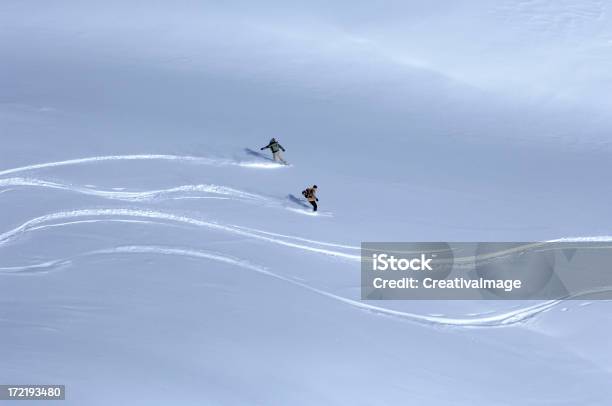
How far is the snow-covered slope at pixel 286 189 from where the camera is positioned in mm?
16359

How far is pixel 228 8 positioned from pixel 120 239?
15618 millimetres

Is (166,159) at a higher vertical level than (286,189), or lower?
higher

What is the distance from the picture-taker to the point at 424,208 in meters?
22.3

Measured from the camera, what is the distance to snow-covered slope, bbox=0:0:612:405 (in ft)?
53.7

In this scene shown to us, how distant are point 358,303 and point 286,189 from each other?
511 centimetres

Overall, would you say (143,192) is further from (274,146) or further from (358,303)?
(358,303)

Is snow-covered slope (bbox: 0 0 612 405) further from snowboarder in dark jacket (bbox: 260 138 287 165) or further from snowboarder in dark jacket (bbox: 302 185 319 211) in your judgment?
snowboarder in dark jacket (bbox: 302 185 319 211)

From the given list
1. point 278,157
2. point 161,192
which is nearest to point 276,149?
point 278,157

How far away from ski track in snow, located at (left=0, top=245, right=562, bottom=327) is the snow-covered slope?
0.17 feet

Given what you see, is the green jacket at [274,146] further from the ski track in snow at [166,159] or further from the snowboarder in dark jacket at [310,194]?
the snowboarder in dark jacket at [310,194]

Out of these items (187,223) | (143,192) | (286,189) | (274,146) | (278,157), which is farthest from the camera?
(278,157)

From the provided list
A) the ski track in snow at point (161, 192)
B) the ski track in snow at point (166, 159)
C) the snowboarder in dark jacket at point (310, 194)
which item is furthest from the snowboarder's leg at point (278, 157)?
the snowboarder in dark jacket at point (310, 194)

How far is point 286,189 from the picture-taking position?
2230cm

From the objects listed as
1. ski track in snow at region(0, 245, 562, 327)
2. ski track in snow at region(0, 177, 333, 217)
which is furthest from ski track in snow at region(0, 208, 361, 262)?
ski track in snow at region(0, 245, 562, 327)
